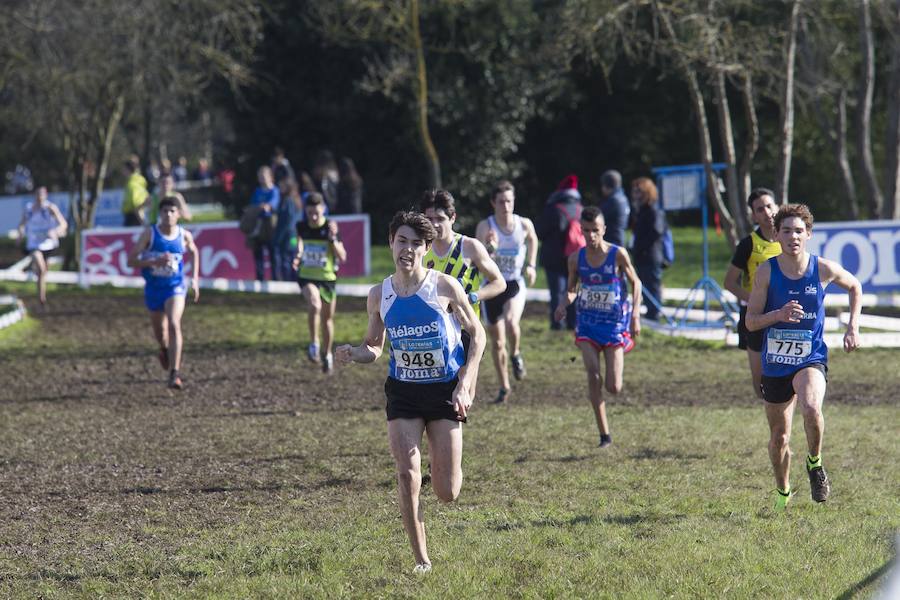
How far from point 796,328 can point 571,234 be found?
31.5 ft

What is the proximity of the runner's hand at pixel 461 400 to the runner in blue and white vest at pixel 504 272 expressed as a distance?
5985mm

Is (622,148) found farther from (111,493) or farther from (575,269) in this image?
(111,493)

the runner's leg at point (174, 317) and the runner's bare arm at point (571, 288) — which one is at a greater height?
the runner's bare arm at point (571, 288)

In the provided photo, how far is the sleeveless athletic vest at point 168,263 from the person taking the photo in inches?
542

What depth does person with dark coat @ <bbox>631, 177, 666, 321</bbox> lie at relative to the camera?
18.1 meters

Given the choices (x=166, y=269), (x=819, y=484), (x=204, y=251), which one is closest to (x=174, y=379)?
(x=166, y=269)

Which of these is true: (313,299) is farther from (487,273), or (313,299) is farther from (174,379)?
(487,273)

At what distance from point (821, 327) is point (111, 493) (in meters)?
5.05

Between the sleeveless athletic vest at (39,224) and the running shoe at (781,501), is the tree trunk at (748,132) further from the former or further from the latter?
the sleeveless athletic vest at (39,224)

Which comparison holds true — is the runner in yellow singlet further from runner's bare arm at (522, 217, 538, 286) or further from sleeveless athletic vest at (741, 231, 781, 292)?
runner's bare arm at (522, 217, 538, 286)

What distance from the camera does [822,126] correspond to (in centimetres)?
2862

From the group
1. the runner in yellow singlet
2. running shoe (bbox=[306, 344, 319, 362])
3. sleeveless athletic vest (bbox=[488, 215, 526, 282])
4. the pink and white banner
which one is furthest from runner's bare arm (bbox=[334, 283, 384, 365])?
the pink and white banner

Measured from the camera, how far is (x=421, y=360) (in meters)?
7.10

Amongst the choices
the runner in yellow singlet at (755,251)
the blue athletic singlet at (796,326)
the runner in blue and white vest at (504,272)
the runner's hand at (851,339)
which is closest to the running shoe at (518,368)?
the runner in blue and white vest at (504,272)
